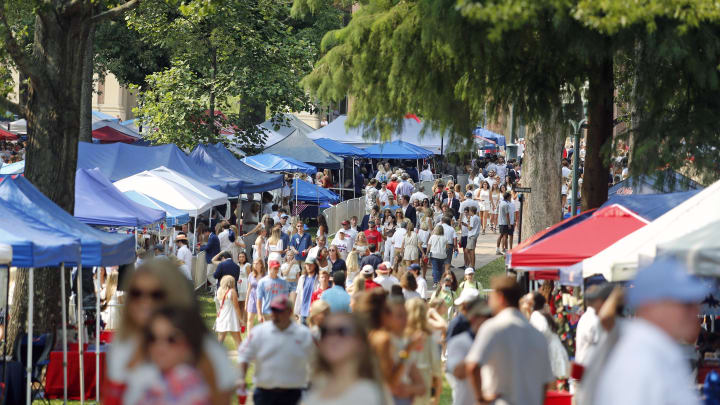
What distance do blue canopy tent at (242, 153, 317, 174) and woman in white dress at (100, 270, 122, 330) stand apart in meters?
16.0

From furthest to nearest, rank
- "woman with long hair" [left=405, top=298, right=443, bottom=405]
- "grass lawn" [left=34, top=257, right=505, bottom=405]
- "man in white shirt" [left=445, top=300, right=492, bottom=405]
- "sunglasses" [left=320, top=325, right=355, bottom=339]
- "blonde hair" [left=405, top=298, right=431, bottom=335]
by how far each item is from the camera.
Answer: "grass lawn" [left=34, top=257, right=505, bottom=405], "blonde hair" [left=405, top=298, right=431, bottom=335], "woman with long hair" [left=405, top=298, right=443, bottom=405], "man in white shirt" [left=445, top=300, right=492, bottom=405], "sunglasses" [left=320, top=325, right=355, bottom=339]

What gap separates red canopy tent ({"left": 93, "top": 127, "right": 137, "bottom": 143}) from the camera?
143 feet

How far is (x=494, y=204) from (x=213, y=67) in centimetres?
958

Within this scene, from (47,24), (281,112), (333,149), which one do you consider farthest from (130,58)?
(47,24)

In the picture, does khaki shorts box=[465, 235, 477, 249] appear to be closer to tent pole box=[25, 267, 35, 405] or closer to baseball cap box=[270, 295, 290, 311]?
tent pole box=[25, 267, 35, 405]

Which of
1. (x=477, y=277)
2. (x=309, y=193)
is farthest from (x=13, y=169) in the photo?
(x=477, y=277)

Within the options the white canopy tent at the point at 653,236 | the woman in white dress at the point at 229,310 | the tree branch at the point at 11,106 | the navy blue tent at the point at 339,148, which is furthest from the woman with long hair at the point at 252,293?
the navy blue tent at the point at 339,148

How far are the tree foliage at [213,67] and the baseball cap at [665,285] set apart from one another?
26763 mm

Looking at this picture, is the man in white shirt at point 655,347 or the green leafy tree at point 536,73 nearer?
the man in white shirt at point 655,347

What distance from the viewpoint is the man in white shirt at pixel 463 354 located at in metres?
7.25

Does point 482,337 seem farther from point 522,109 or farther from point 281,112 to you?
point 281,112

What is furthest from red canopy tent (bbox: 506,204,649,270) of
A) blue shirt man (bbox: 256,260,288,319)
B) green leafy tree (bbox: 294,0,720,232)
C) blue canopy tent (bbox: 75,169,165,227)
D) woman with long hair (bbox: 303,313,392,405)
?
blue canopy tent (bbox: 75,169,165,227)

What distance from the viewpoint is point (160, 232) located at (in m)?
23.2

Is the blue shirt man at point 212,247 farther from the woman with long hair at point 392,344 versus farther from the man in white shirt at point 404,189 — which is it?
the woman with long hair at point 392,344
